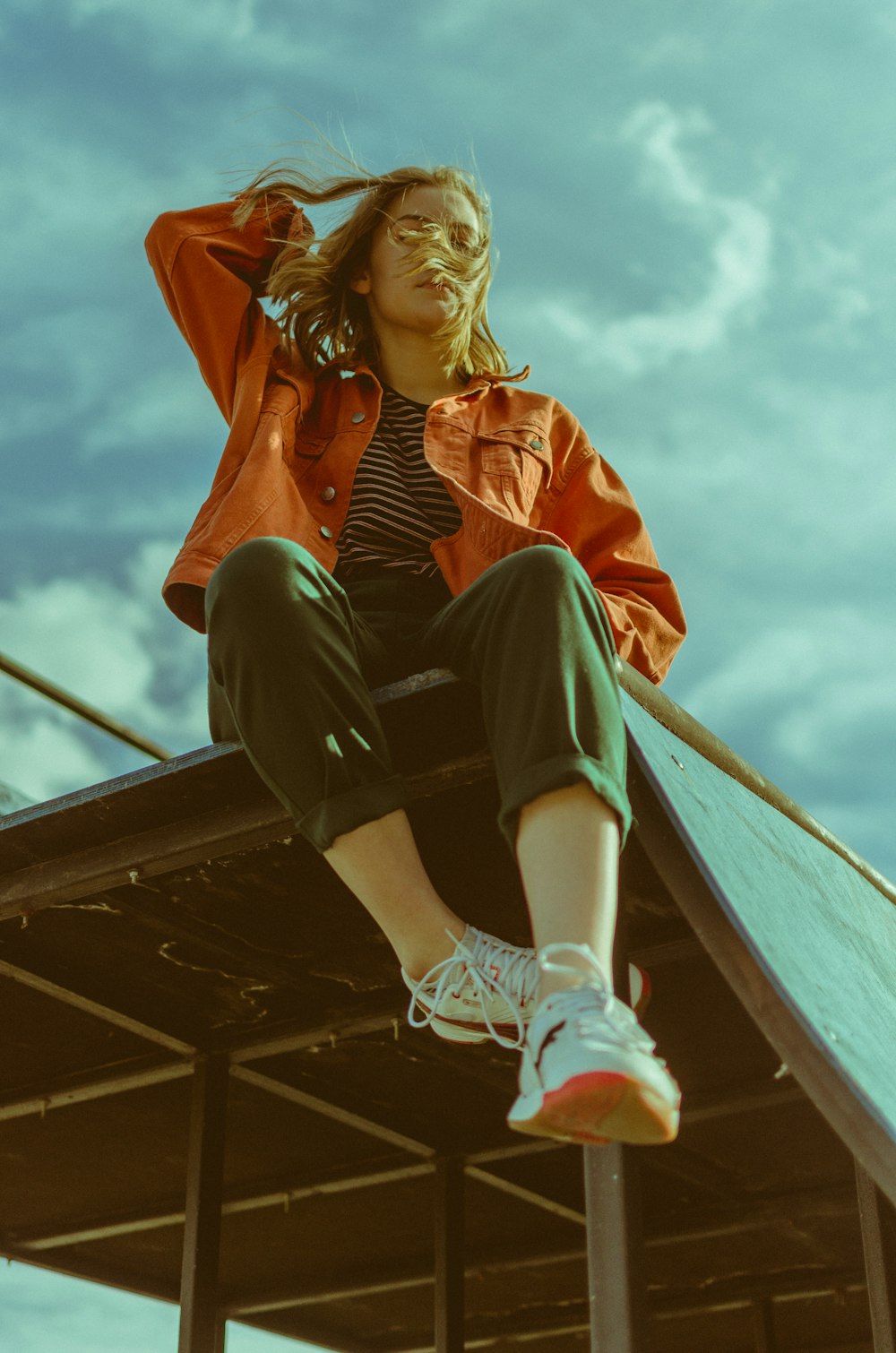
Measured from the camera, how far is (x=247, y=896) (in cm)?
322

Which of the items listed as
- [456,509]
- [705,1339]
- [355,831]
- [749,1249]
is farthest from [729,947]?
[705,1339]

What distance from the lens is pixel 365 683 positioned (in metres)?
2.57

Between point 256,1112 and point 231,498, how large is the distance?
85.3 inches

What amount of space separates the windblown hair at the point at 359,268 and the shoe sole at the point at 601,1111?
6.68ft

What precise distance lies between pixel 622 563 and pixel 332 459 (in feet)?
2.19

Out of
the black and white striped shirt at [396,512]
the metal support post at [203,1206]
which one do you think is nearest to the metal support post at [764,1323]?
the metal support post at [203,1206]

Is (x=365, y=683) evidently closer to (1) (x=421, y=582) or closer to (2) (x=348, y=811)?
(2) (x=348, y=811)

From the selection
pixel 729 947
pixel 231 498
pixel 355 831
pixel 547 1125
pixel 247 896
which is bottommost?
pixel 547 1125

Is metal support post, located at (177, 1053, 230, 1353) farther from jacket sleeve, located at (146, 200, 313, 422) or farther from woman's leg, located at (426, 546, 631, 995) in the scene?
woman's leg, located at (426, 546, 631, 995)

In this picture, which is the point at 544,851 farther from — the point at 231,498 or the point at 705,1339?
the point at 705,1339

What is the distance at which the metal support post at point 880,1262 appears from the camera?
2900 millimetres

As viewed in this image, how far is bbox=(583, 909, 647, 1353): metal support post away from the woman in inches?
10.4

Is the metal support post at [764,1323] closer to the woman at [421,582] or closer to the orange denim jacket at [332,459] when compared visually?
the woman at [421,582]

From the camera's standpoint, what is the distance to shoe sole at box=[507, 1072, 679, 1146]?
73.2 inches
